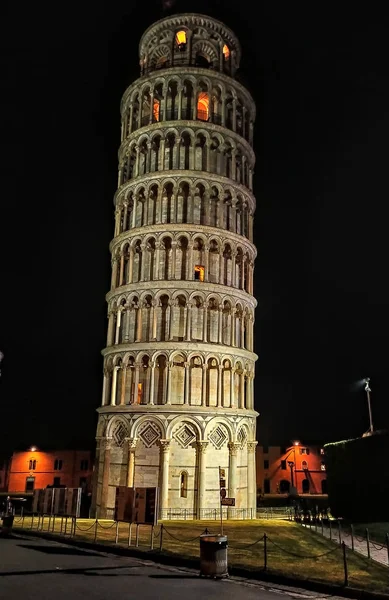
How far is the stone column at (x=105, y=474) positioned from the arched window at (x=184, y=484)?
15.8 ft

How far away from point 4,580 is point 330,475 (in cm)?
2634

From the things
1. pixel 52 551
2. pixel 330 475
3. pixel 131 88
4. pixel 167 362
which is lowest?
pixel 52 551

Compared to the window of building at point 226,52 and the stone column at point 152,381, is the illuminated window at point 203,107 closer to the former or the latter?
the window of building at point 226,52

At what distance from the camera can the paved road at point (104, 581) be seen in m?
11.1

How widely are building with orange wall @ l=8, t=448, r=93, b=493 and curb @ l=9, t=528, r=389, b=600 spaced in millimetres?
50307

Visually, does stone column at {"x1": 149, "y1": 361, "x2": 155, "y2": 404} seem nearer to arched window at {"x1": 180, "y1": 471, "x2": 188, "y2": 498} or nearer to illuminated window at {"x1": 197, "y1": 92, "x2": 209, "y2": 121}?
arched window at {"x1": 180, "y1": 471, "x2": 188, "y2": 498}

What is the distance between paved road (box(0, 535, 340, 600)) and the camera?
36.4ft

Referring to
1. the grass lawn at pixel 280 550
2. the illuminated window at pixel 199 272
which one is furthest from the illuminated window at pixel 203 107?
the grass lawn at pixel 280 550

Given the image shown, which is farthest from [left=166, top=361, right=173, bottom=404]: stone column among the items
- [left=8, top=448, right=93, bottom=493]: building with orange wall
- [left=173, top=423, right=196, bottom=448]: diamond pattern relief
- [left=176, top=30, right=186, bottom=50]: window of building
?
[left=8, top=448, right=93, bottom=493]: building with orange wall

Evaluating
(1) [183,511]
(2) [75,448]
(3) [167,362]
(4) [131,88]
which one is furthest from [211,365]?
(2) [75,448]

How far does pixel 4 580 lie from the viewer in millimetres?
12102

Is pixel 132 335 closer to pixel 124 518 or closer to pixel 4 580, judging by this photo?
pixel 124 518

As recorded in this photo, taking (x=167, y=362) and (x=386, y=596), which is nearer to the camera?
(x=386, y=596)

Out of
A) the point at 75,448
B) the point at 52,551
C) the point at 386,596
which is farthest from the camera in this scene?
the point at 75,448
